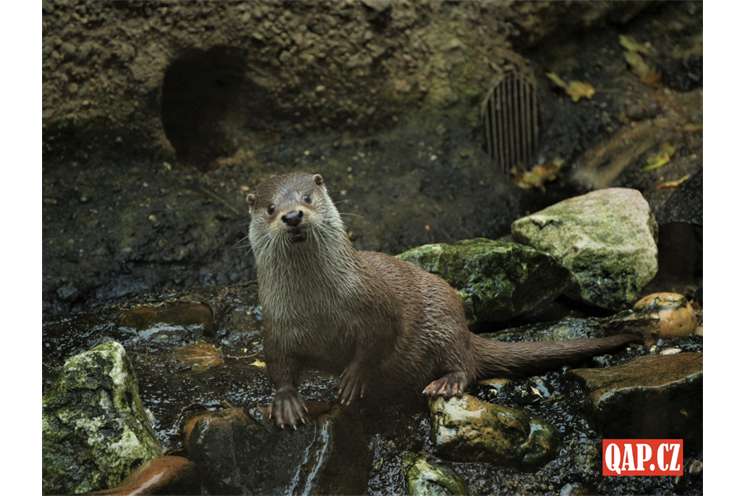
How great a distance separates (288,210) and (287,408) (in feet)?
2.08

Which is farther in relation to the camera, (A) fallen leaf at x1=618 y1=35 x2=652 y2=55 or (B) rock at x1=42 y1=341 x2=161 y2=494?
(A) fallen leaf at x1=618 y1=35 x2=652 y2=55

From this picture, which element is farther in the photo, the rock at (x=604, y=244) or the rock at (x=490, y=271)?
the rock at (x=604, y=244)

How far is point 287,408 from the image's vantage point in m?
2.00

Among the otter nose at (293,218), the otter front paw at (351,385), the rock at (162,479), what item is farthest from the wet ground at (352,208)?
the otter nose at (293,218)

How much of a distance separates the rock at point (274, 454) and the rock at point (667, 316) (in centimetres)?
129

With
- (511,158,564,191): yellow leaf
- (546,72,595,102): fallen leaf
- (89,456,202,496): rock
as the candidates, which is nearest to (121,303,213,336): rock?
(89,456,202,496): rock

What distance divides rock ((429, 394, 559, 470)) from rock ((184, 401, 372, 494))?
0.86ft

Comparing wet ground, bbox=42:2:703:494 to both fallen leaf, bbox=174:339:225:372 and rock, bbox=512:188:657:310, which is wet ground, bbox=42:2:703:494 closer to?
fallen leaf, bbox=174:339:225:372

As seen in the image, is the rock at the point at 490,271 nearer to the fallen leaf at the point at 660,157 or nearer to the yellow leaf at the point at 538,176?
the yellow leaf at the point at 538,176

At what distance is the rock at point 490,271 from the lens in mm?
2811

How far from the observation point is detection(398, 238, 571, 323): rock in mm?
2811

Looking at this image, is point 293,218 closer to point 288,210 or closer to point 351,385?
point 288,210

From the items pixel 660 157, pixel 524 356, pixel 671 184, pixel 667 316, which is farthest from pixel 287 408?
pixel 660 157

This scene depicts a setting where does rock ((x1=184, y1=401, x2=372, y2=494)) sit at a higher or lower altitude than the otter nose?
lower
